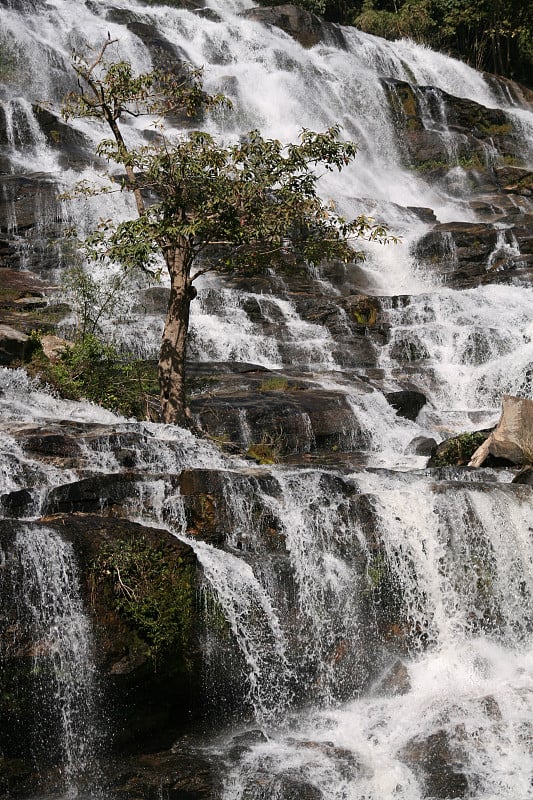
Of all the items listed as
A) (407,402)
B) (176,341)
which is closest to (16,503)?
(176,341)

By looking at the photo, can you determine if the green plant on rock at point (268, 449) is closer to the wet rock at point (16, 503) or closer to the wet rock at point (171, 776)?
the wet rock at point (16, 503)

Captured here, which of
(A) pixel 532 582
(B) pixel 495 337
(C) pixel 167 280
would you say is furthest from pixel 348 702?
(C) pixel 167 280

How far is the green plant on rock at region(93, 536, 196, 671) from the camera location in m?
8.85

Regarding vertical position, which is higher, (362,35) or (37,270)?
(362,35)

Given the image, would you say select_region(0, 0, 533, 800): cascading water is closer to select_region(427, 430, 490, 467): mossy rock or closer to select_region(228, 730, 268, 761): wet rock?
select_region(228, 730, 268, 761): wet rock

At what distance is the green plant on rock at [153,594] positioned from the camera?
8852 mm

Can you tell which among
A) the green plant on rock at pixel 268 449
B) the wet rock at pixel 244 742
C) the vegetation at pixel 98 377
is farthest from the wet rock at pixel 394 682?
the vegetation at pixel 98 377

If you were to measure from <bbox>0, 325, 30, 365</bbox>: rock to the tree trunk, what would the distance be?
308cm

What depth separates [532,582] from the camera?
11.1 m

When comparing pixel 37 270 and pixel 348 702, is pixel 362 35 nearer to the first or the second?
pixel 37 270

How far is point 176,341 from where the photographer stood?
47.5 ft

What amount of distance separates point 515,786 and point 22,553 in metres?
5.03

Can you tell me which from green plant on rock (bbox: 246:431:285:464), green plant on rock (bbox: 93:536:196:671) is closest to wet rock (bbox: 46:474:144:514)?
green plant on rock (bbox: 93:536:196:671)

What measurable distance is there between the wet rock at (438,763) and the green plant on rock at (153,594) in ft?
7.90
